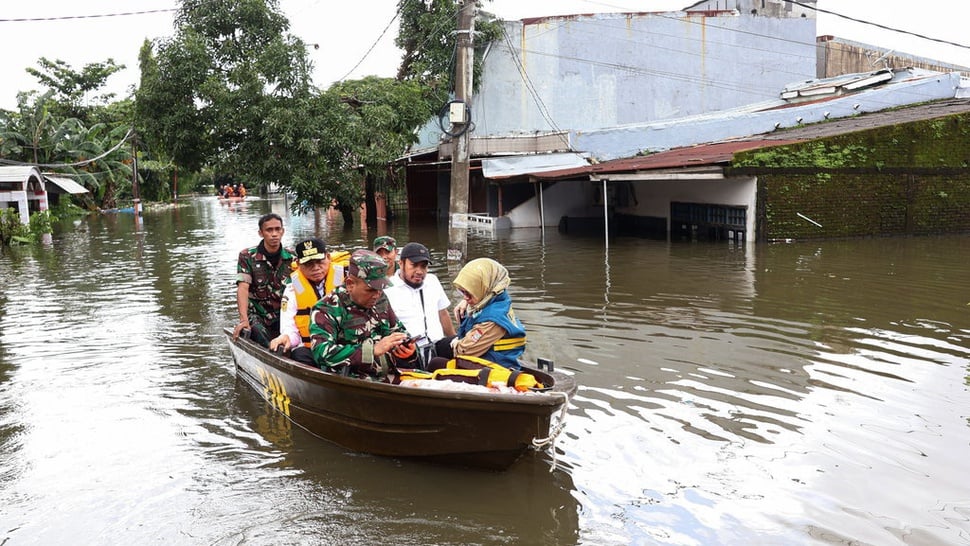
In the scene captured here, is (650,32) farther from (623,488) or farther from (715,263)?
(623,488)

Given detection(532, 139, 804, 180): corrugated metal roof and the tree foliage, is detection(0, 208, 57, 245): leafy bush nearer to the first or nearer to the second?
the tree foliage

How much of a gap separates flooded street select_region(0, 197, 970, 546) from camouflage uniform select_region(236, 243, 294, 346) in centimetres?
70

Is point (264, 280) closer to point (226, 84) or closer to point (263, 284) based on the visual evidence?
point (263, 284)

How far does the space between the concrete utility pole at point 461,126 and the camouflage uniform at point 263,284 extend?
6.68 metres

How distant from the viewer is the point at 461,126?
1441 centimetres

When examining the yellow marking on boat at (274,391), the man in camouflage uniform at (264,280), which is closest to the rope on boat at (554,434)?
the yellow marking on boat at (274,391)

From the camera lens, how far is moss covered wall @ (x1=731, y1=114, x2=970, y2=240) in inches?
750

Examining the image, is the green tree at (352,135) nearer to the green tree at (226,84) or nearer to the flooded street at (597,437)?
the green tree at (226,84)

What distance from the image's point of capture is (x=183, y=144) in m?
22.8

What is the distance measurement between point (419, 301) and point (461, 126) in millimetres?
8534

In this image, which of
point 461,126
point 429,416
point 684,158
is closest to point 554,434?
point 429,416

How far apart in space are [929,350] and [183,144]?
2001 centimetres

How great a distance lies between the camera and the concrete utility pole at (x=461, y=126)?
14117 mm

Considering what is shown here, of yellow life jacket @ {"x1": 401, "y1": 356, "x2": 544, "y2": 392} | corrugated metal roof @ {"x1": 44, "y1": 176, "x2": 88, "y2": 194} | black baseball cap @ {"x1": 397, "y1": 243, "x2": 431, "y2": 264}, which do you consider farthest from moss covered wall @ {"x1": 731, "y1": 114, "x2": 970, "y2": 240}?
corrugated metal roof @ {"x1": 44, "y1": 176, "x2": 88, "y2": 194}
